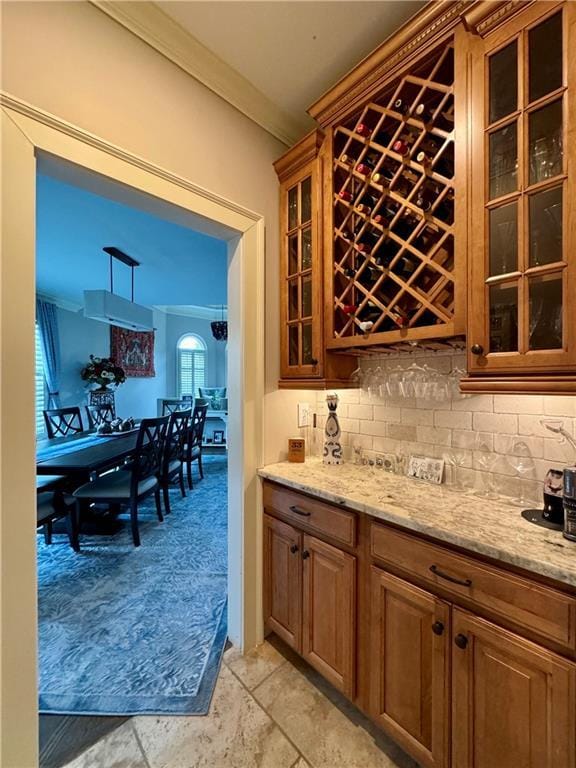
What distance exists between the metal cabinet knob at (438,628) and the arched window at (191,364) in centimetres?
670

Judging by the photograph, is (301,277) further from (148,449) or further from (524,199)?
(148,449)

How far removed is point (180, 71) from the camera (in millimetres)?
1474

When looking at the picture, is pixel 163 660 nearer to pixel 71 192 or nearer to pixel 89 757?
pixel 89 757

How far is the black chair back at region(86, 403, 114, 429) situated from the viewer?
4.59 m

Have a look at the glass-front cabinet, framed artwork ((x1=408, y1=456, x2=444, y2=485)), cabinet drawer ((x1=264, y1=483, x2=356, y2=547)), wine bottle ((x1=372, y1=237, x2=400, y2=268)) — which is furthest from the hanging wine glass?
wine bottle ((x1=372, y1=237, x2=400, y2=268))

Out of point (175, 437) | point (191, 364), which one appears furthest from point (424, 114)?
point (191, 364)

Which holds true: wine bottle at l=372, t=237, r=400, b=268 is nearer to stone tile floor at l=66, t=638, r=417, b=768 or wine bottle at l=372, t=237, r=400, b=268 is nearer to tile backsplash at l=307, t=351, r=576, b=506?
tile backsplash at l=307, t=351, r=576, b=506

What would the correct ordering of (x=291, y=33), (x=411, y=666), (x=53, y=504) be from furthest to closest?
1. (x=53, y=504)
2. (x=291, y=33)
3. (x=411, y=666)

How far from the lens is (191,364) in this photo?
24.0ft

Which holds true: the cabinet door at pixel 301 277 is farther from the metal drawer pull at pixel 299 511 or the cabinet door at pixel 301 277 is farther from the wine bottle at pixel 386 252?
the metal drawer pull at pixel 299 511

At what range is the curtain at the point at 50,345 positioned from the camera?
4.68m

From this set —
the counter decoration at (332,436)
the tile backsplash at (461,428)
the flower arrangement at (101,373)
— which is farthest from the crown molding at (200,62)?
the flower arrangement at (101,373)

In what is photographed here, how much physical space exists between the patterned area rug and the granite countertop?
1.06 meters

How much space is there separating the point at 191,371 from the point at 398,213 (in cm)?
655
